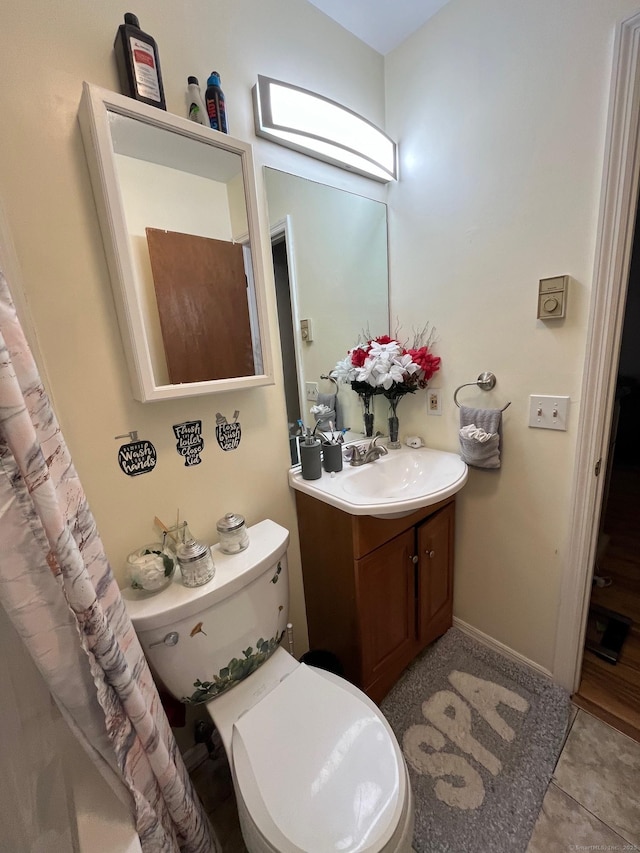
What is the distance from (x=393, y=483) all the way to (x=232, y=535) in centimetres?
68

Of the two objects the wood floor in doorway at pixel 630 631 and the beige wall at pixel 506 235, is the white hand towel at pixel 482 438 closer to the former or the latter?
the beige wall at pixel 506 235

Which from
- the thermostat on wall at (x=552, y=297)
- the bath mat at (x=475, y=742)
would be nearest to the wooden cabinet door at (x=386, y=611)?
the bath mat at (x=475, y=742)

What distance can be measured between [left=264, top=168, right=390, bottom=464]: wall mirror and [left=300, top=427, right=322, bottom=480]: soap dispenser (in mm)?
93

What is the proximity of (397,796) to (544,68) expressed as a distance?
1.95 meters

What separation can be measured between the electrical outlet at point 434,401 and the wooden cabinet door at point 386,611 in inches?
20.9

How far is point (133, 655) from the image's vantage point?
2.28 ft

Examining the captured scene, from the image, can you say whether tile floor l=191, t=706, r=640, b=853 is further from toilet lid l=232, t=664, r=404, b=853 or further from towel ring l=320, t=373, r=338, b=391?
towel ring l=320, t=373, r=338, b=391

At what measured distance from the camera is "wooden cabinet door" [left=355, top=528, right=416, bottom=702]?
3.75 ft

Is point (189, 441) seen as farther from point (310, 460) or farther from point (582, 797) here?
point (582, 797)

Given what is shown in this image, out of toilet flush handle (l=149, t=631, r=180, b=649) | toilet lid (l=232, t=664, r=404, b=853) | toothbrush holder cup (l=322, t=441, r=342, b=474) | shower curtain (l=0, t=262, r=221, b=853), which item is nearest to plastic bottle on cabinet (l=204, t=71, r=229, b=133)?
shower curtain (l=0, t=262, r=221, b=853)

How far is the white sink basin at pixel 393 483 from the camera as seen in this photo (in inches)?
40.3

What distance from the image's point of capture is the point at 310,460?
123 centimetres

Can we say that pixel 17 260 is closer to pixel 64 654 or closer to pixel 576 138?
pixel 64 654

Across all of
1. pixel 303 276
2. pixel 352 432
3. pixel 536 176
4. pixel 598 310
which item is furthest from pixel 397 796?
pixel 536 176
